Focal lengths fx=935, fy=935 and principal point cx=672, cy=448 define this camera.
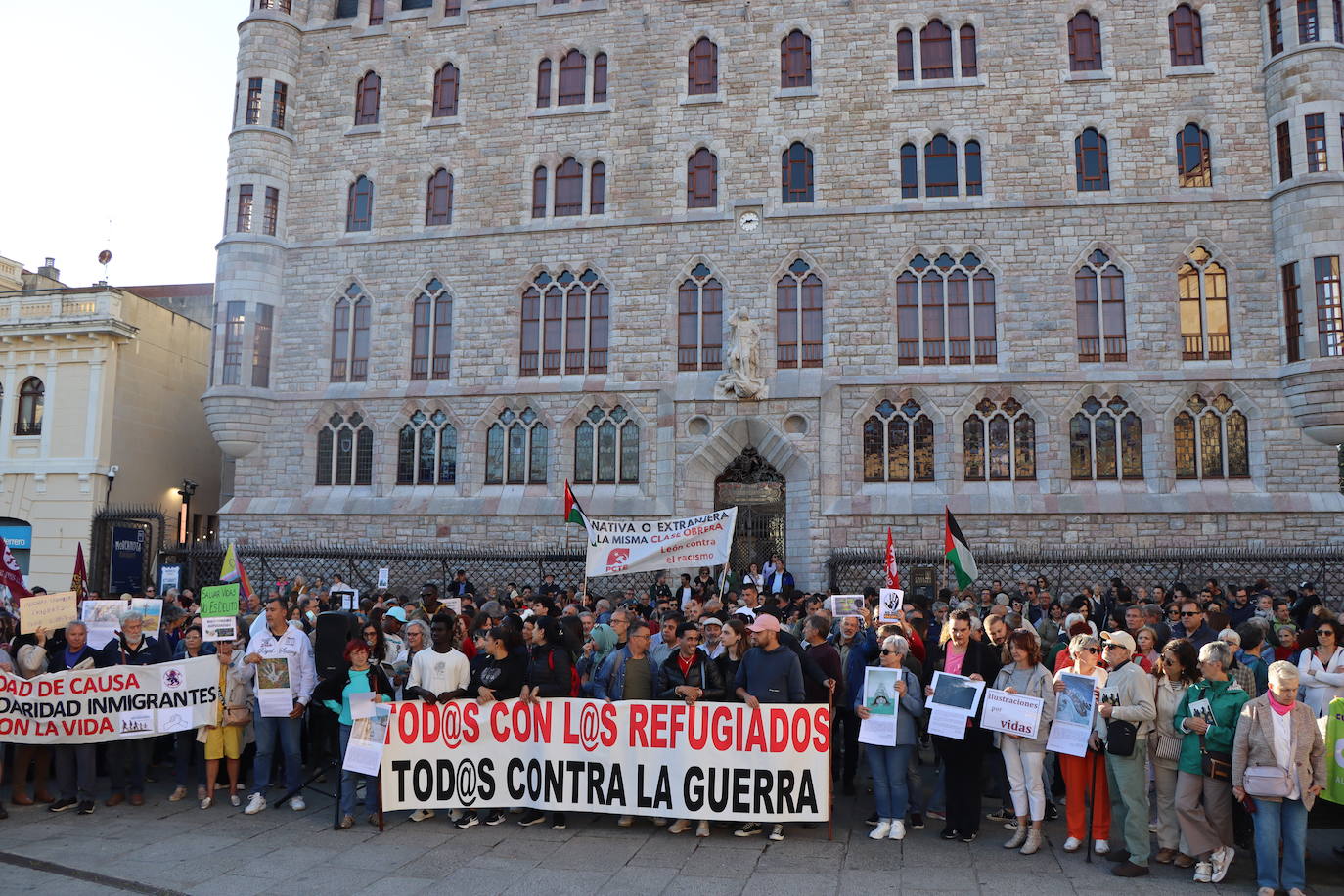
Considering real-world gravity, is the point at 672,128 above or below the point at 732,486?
above

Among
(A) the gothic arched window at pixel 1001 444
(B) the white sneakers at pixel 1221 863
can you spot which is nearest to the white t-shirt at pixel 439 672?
(B) the white sneakers at pixel 1221 863

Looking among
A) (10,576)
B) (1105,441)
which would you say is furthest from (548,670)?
(1105,441)

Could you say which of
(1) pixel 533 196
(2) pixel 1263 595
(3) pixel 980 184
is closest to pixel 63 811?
(2) pixel 1263 595

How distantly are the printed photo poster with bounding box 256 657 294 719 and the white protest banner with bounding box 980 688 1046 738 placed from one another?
240 inches

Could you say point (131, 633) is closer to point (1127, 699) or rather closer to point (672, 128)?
point (1127, 699)

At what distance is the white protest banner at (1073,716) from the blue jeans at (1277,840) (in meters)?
1.10

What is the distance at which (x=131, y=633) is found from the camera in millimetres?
9219

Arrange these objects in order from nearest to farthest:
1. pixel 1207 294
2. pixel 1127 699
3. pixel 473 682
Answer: pixel 1127 699, pixel 473 682, pixel 1207 294

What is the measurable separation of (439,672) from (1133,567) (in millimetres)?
16434

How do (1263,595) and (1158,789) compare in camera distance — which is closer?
(1158,789)

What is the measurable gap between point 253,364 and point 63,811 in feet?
56.9

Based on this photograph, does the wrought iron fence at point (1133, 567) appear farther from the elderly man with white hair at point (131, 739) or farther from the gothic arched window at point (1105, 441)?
the elderly man with white hair at point (131, 739)

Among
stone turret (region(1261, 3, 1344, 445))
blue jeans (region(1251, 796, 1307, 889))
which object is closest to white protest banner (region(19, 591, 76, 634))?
blue jeans (region(1251, 796, 1307, 889))

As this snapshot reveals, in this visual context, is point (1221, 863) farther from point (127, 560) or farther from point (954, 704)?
point (127, 560)
